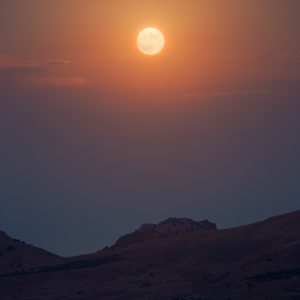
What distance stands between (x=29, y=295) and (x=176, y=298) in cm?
726

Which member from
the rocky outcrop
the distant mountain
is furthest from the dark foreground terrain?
the rocky outcrop

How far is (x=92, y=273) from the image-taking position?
56094 mm

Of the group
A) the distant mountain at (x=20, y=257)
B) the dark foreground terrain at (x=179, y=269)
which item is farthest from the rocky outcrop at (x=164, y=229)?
the dark foreground terrain at (x=179, y=269)

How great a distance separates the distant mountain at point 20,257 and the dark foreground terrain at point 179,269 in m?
0.05

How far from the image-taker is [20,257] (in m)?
64.3

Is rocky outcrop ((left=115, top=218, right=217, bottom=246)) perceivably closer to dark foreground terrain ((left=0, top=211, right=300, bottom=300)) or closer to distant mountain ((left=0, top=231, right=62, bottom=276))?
distant mountain ((left=0, top=231, right=62, bottom=276))

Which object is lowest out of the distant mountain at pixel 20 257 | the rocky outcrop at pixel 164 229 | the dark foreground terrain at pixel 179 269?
the dark foreground terrain at pixel 179 269

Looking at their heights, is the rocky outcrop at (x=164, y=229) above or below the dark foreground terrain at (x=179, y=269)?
above

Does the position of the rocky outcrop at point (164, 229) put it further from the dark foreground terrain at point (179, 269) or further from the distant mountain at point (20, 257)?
the dark foreground terrain at point (179, 269)

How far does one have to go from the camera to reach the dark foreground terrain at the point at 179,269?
4884cm

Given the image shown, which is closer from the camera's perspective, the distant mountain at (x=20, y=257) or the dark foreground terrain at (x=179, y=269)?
the dark foreground terrain at (x=179, y=269)

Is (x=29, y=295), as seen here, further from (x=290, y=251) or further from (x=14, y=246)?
(x=14, y=246)

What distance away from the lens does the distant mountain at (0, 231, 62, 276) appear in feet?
201

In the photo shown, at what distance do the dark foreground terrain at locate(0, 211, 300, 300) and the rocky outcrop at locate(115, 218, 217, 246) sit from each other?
716 cm
